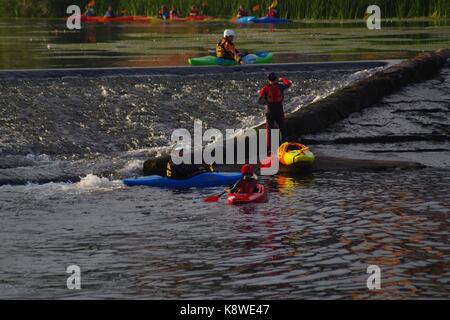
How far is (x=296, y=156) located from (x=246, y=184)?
10.2 ft

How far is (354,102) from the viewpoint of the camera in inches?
1216

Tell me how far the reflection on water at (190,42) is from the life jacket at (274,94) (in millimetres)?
12169

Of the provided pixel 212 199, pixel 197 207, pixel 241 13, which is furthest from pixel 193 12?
pixel 197 207

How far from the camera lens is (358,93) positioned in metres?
31.5

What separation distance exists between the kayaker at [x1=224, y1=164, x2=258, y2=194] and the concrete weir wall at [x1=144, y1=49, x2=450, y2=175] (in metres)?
2.78

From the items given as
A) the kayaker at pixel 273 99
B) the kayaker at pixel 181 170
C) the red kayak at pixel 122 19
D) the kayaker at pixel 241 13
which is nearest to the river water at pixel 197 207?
the kayaker at pixel 181 170

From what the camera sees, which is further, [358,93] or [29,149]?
[358,93]

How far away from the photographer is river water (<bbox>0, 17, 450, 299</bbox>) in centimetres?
1587

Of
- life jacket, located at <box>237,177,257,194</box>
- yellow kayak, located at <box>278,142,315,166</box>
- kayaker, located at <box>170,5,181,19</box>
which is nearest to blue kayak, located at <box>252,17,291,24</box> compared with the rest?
kayaker, located at <box>170,5,181,19</box>

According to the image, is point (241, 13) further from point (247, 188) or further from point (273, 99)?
point (247, 188)

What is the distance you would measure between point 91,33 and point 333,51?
20761mm

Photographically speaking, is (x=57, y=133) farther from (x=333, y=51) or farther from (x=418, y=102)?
(x=333, y=51)
